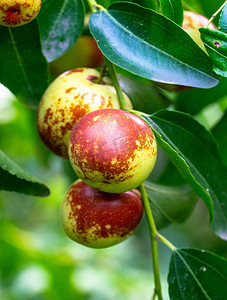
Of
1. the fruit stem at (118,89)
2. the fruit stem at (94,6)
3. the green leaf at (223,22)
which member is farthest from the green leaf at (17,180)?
the green leaf at (223,22)

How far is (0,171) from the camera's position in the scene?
949 millimetres

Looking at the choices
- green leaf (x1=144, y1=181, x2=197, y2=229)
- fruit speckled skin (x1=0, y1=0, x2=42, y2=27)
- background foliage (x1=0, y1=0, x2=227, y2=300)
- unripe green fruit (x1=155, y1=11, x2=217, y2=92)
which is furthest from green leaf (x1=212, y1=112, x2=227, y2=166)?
fruit speckled skin (x1=0, y1=0, x2=42, y2=27)

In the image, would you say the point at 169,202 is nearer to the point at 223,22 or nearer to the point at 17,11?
the point at 223,22

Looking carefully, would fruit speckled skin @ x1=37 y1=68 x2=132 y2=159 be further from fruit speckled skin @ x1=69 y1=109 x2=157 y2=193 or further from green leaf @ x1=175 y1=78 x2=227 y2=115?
green leaf @ x1=175 y1=78 x2=227 y2=115

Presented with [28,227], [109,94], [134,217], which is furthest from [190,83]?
[28,227]

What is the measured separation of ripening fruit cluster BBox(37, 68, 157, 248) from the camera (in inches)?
33.7

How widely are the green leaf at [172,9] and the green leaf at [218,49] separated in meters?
0.09

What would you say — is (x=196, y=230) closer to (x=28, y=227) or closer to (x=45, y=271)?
(x=28, y=227)

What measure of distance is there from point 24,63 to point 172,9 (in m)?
0.36

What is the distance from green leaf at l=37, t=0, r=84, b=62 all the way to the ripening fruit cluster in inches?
3.3

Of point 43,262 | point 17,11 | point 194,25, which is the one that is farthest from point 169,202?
point 43,262

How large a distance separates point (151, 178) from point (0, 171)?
68 centimetres

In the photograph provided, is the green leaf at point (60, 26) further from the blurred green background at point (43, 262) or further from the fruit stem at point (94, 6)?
the blurred green background at point (43, 262)

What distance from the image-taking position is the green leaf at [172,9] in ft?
3.12
